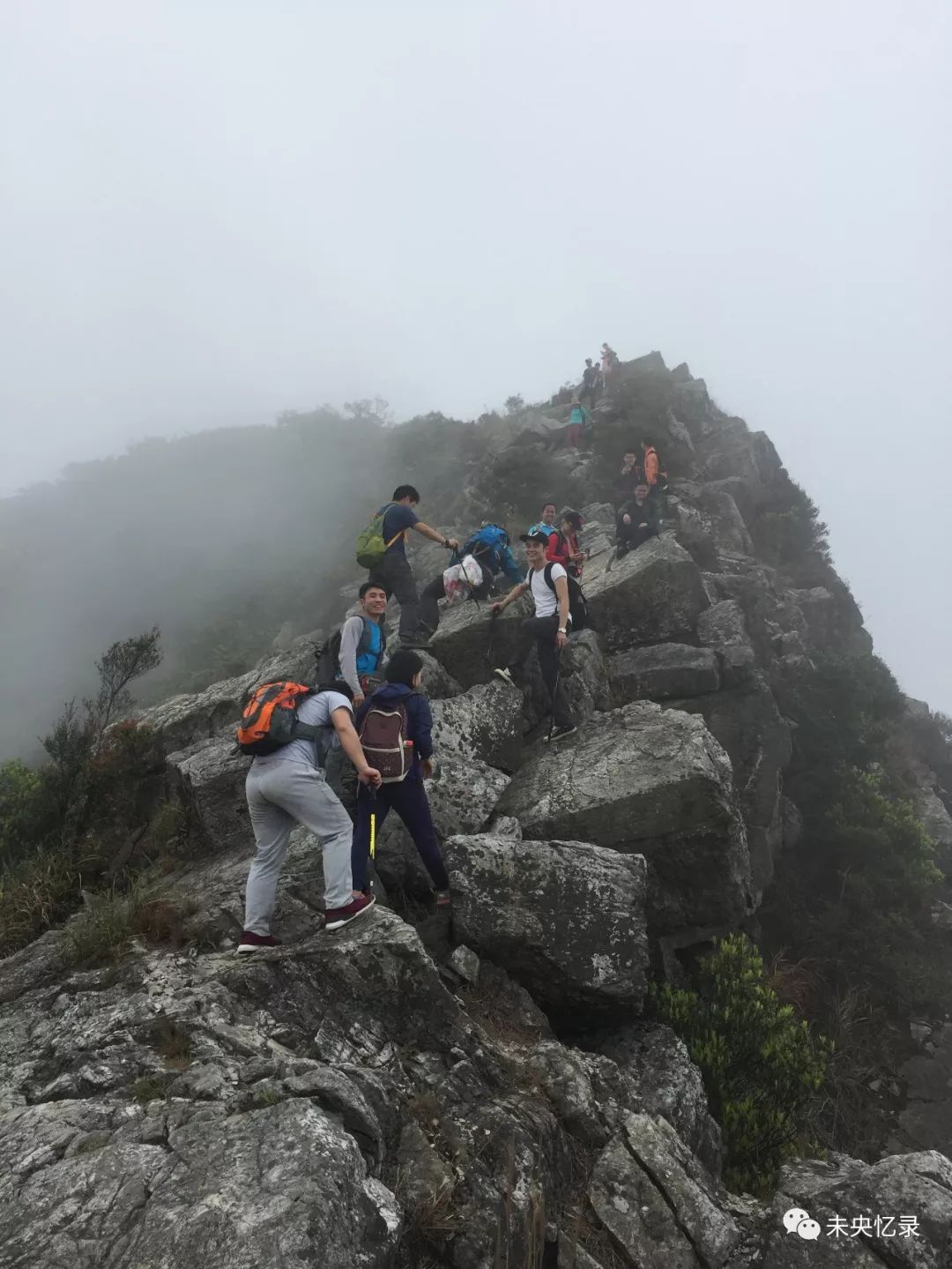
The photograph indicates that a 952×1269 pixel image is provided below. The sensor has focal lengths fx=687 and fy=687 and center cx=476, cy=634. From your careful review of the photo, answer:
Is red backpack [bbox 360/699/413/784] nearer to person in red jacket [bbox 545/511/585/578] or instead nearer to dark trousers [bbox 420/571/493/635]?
person in red jacket [bbox 545/511/585/578]

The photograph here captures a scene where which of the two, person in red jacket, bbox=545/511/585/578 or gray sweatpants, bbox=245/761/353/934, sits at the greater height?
person in red jacket, bbox=545/511/585/578

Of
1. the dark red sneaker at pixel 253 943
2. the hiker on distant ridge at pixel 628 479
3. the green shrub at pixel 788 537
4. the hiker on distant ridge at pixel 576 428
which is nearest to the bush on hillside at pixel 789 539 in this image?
the green shrub at pixel 788 537

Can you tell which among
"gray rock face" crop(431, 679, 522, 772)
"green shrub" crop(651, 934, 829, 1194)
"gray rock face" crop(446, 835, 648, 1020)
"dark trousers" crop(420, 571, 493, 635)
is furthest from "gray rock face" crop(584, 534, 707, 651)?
"gray rock face" crop(446, 835, 648, 1020)

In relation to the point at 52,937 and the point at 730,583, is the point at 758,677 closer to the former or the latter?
the point at 730,583

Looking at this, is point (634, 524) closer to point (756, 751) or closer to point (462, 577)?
point (462, 577)

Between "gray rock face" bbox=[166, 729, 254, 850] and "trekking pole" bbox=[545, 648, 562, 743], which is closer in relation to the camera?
"gray rock face" bbox=[166, 729, 254, 850]

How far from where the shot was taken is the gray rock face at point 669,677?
11836mm

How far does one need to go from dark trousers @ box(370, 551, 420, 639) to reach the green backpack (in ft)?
0.46

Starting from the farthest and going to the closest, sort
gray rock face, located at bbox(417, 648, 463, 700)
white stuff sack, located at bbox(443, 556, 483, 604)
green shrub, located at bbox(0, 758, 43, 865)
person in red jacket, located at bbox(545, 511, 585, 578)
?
white stuff sack, located at bbox(443, 556, 483, 604) → gray rock face, located at bbox(417, 648, 463, 700) → person in red jacket, located at bbox(545, 511, 585, 578) → green shrub, located at bbox(0, 758, 43, 865)

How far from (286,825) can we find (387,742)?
109 centimetres

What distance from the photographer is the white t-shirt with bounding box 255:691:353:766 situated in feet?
17.8

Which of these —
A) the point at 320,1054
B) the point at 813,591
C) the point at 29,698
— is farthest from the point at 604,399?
the point at 320,1054

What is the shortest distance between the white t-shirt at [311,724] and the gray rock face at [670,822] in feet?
10.5

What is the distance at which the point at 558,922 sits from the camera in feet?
20.7
